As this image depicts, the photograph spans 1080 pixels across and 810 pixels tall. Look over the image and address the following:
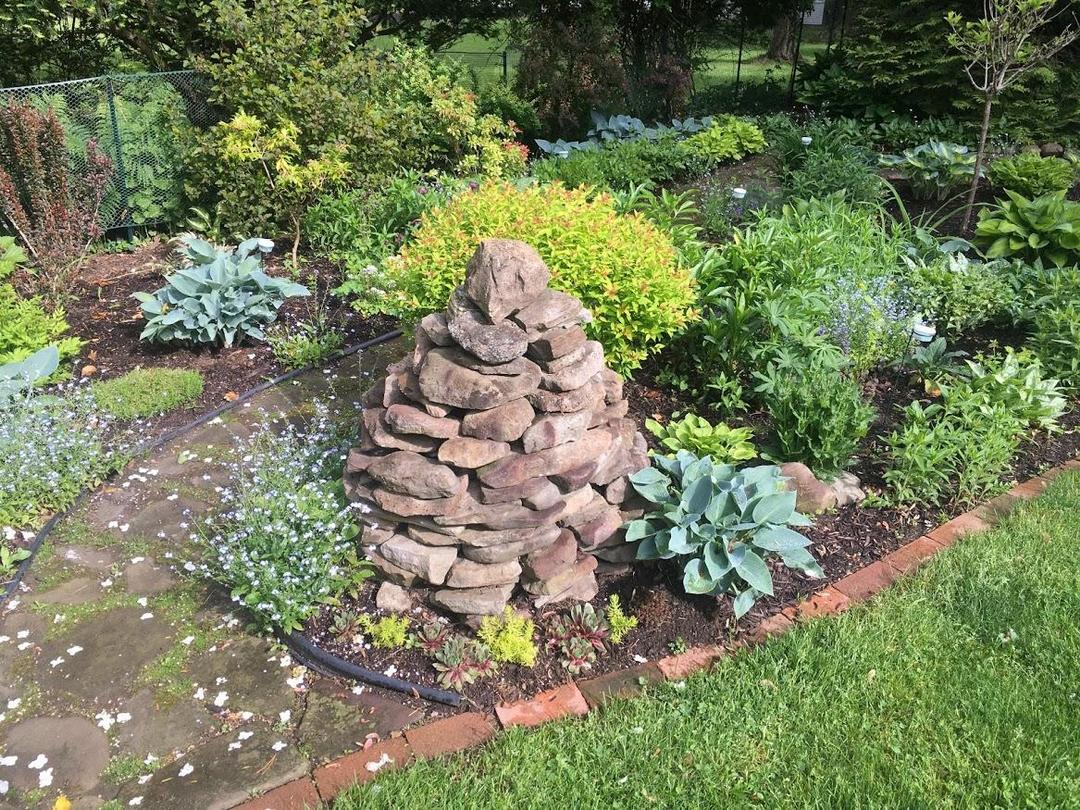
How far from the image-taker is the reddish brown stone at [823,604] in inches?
123

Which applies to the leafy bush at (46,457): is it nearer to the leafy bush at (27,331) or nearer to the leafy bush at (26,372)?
the leafy bush at (26,372)

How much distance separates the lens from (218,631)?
3059 mm

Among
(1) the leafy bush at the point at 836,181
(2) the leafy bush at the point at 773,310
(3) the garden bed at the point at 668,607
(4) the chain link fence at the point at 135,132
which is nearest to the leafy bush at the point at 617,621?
(3) the garden bed at the point at 668,607

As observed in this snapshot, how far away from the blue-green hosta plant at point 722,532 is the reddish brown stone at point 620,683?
33 centimetres

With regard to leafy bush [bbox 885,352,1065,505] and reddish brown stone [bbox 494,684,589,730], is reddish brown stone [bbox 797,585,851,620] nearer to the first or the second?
leafy bush [bbox 885,352,1065,505]

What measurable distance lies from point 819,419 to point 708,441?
0.53m

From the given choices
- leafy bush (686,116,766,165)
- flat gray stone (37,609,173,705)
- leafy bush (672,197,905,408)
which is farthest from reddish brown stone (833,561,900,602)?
leafy bush (686,116,766,165)

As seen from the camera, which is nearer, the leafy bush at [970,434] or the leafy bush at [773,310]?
the leafy bush at [970,434]

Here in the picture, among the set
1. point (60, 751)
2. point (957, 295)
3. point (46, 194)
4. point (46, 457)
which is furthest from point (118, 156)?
point (957, 295)

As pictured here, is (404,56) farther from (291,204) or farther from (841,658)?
(841,658)

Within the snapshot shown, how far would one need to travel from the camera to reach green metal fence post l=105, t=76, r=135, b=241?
6676 mm

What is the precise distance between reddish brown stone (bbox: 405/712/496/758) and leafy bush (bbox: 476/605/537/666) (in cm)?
25

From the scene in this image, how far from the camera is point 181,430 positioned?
14.1ft

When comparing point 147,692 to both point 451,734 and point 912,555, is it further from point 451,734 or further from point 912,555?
point 912,555
